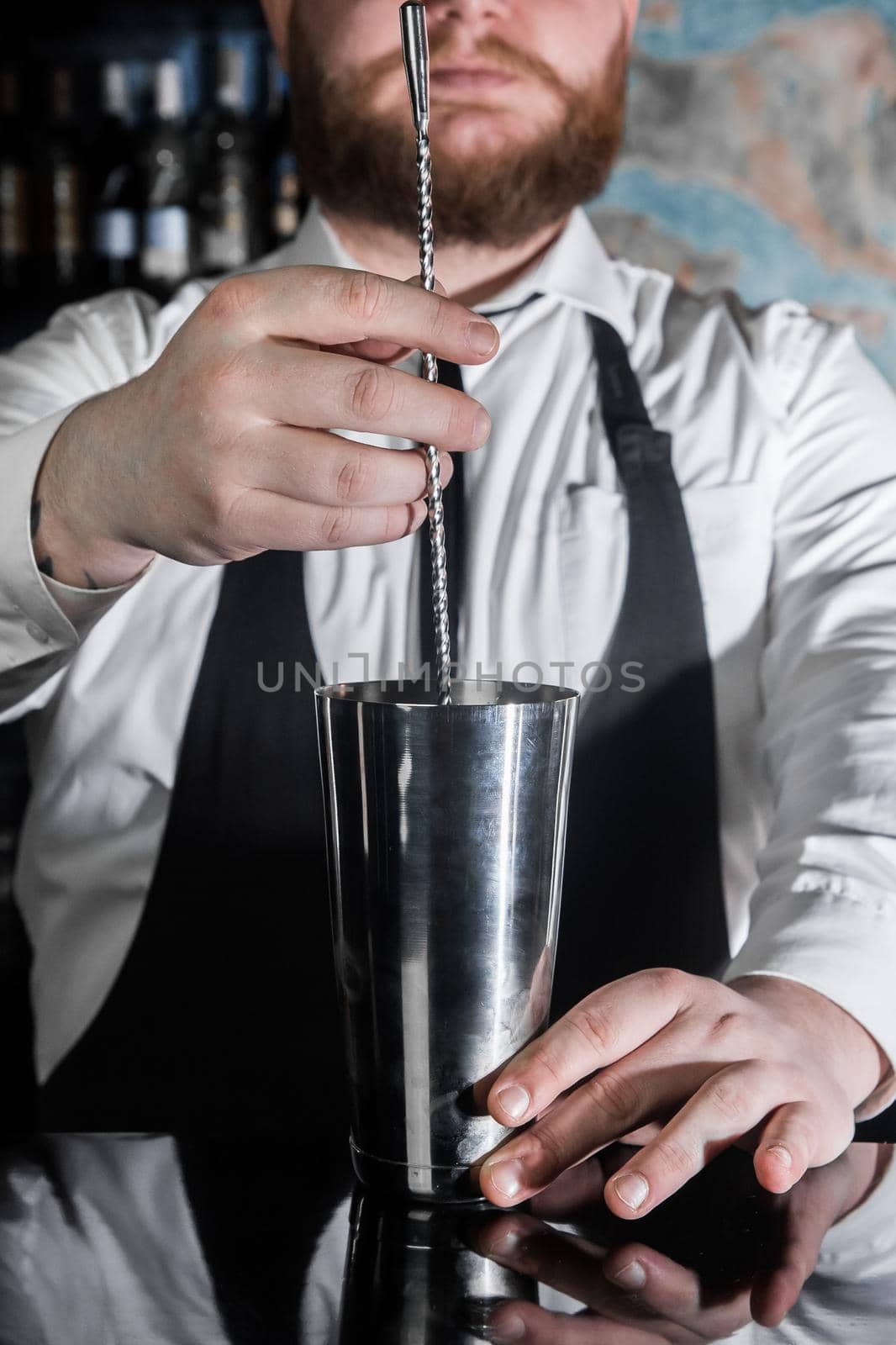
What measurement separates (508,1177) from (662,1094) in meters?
0.10

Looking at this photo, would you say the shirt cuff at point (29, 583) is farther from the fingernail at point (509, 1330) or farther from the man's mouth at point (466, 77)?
the man's mouth at point (466, 77)

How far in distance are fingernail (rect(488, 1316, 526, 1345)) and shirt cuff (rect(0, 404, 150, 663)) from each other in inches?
19.3

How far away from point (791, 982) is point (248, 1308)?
1.36 feet

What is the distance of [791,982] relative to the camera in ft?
2.44

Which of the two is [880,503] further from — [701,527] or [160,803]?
[160,803]

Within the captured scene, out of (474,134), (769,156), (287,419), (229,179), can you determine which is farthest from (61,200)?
(287,419)

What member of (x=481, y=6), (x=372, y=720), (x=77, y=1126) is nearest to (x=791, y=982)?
(x=372, y=720)

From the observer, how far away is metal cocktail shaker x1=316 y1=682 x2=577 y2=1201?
0.49 metres

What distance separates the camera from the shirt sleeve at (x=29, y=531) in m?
0.76

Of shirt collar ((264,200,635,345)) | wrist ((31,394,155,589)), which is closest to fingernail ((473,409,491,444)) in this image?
wrist ((31,394,155,589))

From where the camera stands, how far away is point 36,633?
2.67ft

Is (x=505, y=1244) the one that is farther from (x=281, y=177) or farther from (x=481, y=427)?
(x=281, y=177)

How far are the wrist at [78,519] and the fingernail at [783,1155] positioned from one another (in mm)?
453

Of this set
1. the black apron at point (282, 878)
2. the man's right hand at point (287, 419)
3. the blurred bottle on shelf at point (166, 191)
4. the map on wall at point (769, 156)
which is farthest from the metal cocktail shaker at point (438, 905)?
the map on wall at point (769, 156)
